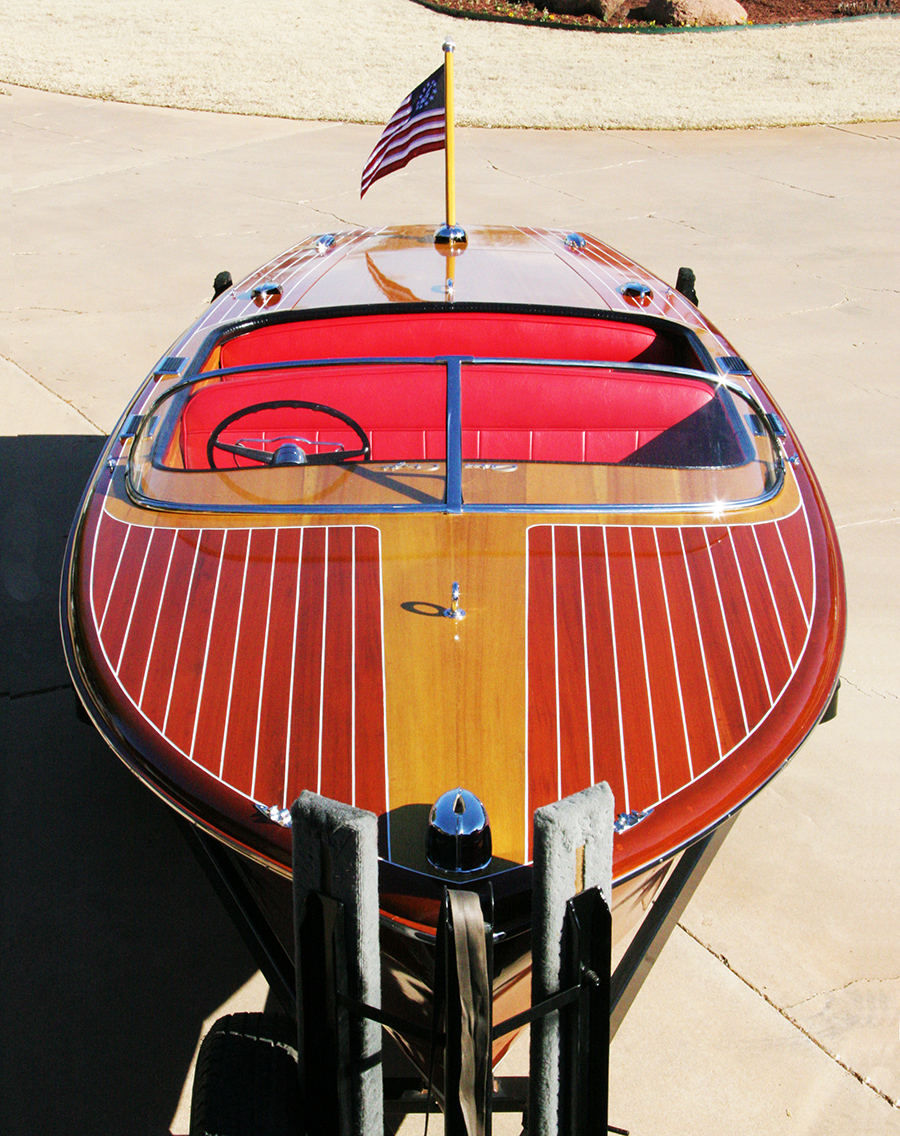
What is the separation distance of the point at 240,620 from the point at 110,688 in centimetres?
33

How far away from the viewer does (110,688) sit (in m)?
2.25

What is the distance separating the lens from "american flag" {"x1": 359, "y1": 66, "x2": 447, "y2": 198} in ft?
13.3

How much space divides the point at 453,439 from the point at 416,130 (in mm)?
2179

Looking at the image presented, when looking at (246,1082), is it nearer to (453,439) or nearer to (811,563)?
(453,439)

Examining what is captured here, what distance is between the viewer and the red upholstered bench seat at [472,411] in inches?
127

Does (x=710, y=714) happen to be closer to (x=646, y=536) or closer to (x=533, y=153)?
(x=646, y=536)

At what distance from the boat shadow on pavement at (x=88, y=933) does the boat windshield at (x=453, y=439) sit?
101 cm

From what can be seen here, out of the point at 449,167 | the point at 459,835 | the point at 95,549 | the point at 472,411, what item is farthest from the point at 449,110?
the point at 459,835

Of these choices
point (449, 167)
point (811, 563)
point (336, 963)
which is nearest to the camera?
point (336, 963)

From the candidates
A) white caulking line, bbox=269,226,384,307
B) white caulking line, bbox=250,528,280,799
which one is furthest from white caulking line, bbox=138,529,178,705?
white caulking line, bbox=269,226,384,307

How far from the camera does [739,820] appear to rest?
9.75 ft

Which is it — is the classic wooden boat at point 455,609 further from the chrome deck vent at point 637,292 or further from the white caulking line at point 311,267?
the white caulking line at point 311,267

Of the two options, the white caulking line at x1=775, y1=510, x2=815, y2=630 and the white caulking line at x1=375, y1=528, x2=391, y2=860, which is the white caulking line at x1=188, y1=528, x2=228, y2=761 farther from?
the white caulking line at x1=775, y1=510, x2=815, y2=630

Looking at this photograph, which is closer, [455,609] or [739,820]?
[455,609]
